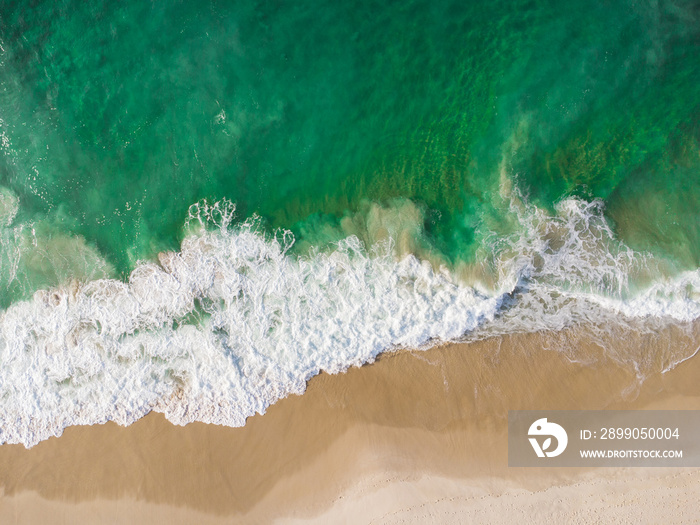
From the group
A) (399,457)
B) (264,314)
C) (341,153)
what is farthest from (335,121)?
(399,457)

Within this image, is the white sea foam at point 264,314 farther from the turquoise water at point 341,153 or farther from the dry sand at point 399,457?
the dry sand at point 399,457

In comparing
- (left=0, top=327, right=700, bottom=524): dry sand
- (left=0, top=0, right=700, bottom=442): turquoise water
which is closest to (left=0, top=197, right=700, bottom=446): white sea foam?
(left=0, top=0, right=700, bottom=442): turquoise water

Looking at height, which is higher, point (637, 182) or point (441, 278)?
point (637, 182)

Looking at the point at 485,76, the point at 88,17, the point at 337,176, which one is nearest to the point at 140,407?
the point at 337,176

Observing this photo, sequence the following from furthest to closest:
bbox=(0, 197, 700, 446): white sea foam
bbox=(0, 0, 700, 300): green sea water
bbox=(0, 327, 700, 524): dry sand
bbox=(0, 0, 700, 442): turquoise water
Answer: bbox=(0, 0, 700, 300): green sea water → bbox=(0, 0, 700, 442): turquoise water → bbox=(0, 197, 700, 446): white sea foam → bbox=(0, 327, 700, 524): dry sand

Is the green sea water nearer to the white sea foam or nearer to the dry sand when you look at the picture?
the white sea foam

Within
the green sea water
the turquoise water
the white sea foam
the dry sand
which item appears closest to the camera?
the dry sand

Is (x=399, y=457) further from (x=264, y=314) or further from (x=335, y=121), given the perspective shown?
(x=335, y=121)

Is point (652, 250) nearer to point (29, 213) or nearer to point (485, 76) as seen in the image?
point (485, 76)
